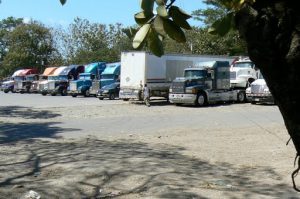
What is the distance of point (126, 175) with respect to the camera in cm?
905

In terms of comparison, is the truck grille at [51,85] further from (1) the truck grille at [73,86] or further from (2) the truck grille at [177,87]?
(2) the truck grille at [177,87]

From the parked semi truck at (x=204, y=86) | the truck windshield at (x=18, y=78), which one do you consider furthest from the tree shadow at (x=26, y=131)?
the truck windshield at (x=18, y=78)

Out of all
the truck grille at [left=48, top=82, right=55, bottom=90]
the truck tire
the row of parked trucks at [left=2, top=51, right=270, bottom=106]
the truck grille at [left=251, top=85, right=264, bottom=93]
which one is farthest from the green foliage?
the truck grille at [left=48, top=82, right=55, bottom=90]

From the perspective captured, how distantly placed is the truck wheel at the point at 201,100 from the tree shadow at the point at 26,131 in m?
11.9

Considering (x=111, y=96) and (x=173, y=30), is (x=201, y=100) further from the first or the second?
(x=173, y=30)

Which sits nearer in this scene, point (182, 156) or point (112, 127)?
point (182, 156)

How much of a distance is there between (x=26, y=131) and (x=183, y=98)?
14.0 m

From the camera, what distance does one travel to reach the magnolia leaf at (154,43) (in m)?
Result: 1.74

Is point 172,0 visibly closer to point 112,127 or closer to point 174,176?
point 174,176

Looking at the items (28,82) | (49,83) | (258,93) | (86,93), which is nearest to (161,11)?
(258,93)

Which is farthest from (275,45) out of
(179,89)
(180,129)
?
(179,89)

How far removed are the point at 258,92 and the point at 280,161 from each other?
19628 mm

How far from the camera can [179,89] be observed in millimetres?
30078

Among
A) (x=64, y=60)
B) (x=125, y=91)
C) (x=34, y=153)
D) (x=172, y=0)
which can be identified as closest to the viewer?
(x=172, y=0)
